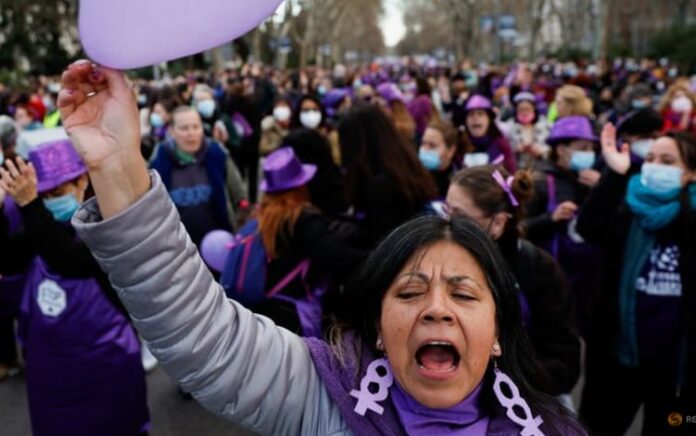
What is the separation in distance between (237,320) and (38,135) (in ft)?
8.75

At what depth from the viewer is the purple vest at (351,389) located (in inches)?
53.5

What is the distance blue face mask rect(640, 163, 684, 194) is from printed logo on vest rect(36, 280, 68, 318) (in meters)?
2.51

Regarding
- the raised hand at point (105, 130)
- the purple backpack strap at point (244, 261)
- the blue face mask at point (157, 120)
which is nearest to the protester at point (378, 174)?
the purple backpack strap at point (244, 261)

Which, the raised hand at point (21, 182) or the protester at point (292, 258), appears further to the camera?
the protester at point (292, 258)

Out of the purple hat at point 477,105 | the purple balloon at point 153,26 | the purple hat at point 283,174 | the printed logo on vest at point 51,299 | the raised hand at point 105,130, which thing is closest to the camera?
the purple balloon at point 153,26

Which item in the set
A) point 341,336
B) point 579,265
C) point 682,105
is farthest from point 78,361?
point 682,105

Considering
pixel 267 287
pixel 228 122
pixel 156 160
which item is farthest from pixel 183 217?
pixel 228 122

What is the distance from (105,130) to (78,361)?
192 cm

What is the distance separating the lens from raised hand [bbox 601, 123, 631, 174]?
10.2 feet

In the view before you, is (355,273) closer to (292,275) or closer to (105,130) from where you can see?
(105,130)

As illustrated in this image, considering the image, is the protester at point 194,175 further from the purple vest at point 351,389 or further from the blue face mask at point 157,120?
the purple vest at point 351,389

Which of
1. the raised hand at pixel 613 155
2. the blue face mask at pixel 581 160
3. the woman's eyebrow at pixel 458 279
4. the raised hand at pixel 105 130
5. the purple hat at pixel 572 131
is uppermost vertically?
the raised hand at pixel 105 130

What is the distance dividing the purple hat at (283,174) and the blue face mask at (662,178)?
1.49 metres

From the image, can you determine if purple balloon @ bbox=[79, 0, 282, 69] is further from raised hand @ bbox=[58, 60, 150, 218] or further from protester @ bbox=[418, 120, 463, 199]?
protester @ bbox=[418, 120, 463, 199]
